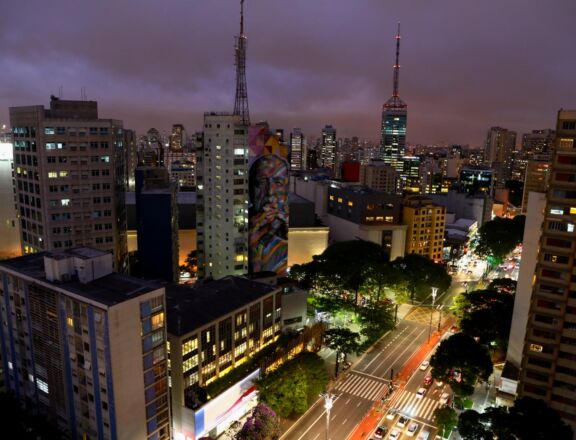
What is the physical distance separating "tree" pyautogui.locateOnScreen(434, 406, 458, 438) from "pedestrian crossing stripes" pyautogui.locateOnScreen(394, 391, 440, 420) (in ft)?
12.4

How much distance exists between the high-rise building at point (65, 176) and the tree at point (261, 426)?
37.1m

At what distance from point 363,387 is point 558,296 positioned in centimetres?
2514

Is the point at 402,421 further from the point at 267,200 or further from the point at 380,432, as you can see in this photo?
the point at 267,200

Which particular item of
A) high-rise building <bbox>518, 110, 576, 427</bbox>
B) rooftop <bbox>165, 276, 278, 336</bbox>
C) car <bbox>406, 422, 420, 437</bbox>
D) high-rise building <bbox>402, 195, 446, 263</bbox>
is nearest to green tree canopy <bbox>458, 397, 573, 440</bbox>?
high-rise building <bbox>518, 110, 576, 427</bbox>

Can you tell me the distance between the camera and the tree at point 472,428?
41344 mm

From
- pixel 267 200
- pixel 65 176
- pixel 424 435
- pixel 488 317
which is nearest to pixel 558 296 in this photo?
pixel 488 317

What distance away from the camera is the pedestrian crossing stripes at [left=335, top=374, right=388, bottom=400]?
5456 cm

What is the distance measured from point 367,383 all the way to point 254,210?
37.7 meters

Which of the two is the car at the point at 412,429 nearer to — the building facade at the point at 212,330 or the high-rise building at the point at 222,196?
the building facade at the point at 212,330

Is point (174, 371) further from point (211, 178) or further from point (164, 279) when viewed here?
point (211, 178)

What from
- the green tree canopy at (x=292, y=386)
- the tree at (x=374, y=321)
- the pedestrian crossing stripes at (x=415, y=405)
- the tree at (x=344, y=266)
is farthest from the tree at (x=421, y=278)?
the green tree canopy at (x=292, y=386)

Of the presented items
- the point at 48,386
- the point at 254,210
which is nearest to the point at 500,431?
the point at 48,386

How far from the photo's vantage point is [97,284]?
128 ft

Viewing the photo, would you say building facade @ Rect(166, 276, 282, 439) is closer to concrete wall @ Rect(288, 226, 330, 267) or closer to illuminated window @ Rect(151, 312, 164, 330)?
illuminated window @ Rect(151, 312, 164, 330)
